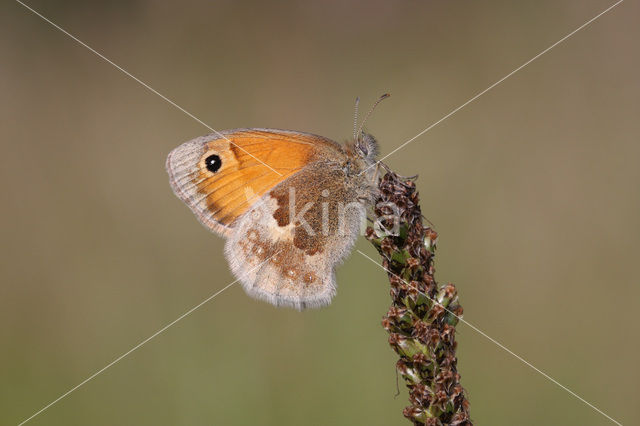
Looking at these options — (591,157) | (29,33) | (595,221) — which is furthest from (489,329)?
(29,33)

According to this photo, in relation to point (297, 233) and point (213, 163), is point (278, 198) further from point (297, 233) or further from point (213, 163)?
point (213, 163)
